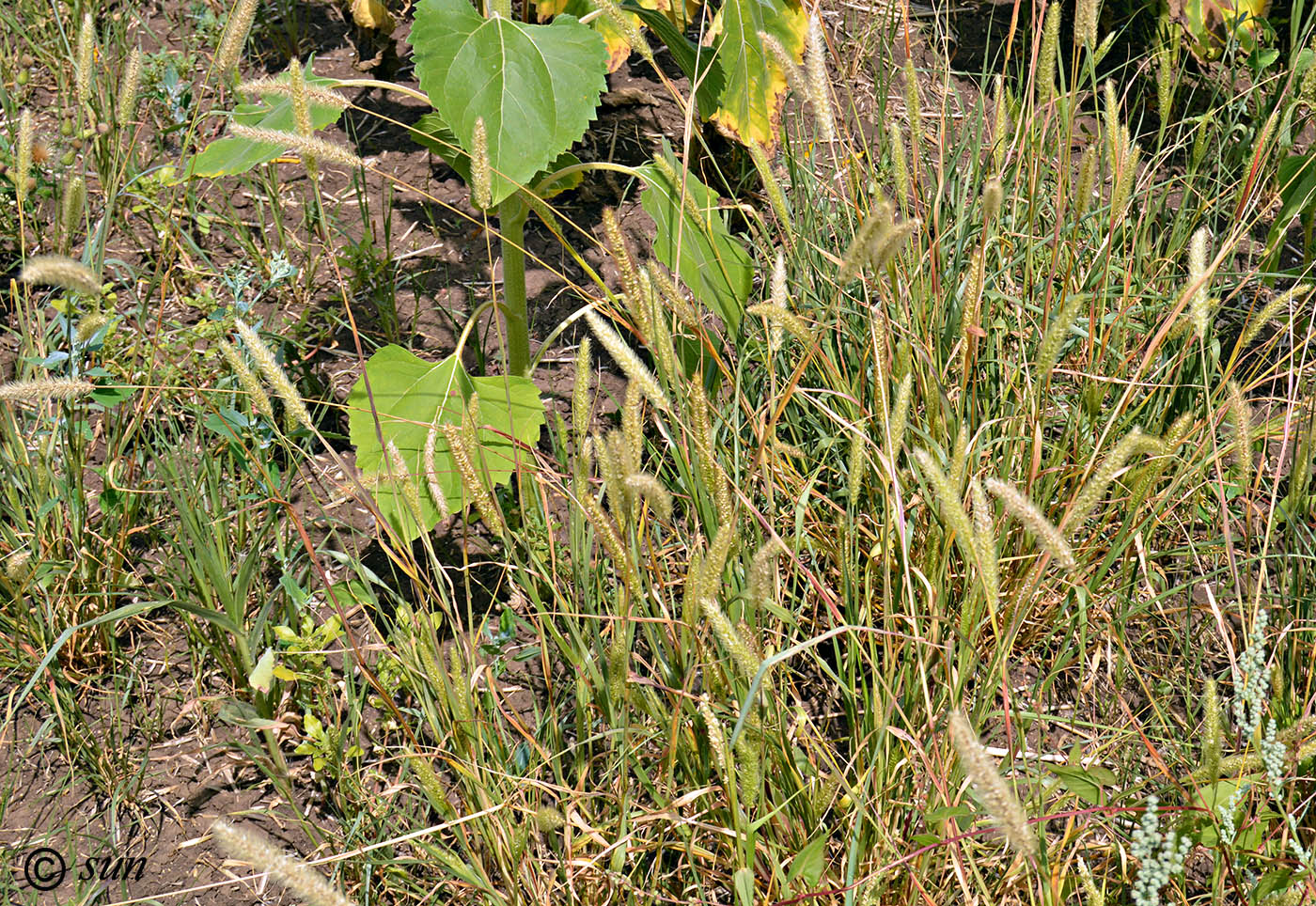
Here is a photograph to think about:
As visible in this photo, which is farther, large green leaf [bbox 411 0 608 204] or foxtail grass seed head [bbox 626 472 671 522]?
large green leaf [bbox 411 0 608 204]

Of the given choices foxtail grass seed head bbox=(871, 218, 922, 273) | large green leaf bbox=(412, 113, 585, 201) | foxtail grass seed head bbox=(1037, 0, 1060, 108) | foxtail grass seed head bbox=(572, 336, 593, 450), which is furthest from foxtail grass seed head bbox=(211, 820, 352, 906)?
foxtail grass seed head bbox=(1037, 0, 1060, 108)

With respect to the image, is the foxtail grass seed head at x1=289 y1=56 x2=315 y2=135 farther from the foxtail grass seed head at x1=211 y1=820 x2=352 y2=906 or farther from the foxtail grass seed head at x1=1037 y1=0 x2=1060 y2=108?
the foxtail grass seed head at x1=1037 y1=0 x2=1060 y2=108

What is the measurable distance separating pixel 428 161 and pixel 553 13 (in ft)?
1.82

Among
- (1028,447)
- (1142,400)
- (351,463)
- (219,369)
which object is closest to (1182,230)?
(1142,400)

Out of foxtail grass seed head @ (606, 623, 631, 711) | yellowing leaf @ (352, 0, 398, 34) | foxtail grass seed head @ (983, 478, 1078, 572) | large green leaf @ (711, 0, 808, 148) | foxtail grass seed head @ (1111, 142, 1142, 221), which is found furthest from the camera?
yellowing leaf @ (352, 0, 398, 34)

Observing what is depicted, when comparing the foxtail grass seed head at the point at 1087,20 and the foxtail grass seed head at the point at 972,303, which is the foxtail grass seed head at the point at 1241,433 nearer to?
the foxtail grass seed head at the point at 972,303

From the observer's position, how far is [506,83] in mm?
1604

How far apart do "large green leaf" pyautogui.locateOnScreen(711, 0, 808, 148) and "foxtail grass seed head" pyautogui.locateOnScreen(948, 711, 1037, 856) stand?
53.1 inches

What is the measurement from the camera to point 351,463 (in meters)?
2.05

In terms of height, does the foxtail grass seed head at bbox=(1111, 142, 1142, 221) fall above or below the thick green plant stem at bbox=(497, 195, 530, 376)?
above

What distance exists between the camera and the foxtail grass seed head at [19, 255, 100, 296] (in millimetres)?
1275

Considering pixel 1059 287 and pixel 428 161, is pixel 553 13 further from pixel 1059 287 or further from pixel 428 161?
pixel 1059 287

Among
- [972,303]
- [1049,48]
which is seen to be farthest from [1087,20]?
[972,303]

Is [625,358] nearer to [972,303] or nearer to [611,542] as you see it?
[611,542]
